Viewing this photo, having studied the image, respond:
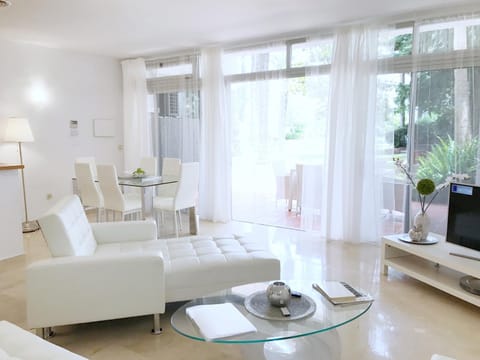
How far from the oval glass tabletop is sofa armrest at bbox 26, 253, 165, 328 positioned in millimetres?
455

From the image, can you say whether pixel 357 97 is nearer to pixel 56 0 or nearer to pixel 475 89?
pixel 475 89

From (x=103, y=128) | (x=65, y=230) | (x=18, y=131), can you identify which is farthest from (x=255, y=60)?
(x=65, y=230)

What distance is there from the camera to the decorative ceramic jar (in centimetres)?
201

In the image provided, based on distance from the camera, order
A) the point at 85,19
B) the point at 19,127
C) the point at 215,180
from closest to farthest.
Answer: the point at 85,19 < the point at 19,127 < the point at 215,180

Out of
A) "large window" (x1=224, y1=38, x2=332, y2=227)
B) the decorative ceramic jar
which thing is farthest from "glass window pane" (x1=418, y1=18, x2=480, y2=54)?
the decorative ceramic jar

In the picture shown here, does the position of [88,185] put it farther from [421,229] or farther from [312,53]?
[421,229]

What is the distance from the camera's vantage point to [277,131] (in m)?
5.00

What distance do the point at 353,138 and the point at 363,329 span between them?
241 centimetres

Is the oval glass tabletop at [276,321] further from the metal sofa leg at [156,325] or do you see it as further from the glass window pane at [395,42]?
the glass window pane at [395,42]

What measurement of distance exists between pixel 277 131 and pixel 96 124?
3.08 meters

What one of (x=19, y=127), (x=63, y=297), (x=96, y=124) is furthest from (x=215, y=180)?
(x=63, y=297)

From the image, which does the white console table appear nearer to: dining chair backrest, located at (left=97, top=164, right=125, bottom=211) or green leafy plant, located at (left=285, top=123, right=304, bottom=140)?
green leafy plant, located at (left=285, top=123, right=304, bottom=140)

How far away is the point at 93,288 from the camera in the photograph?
2332mm

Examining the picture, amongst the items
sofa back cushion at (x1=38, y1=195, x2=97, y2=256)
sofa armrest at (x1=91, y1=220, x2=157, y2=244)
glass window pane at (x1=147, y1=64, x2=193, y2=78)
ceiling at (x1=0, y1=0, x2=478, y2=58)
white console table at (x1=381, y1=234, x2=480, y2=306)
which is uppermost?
ceiling at (x1=0, y1=0, x2=478, y2=58)
